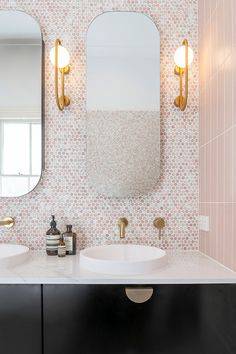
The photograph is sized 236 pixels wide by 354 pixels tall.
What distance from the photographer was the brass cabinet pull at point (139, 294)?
3.87 feet

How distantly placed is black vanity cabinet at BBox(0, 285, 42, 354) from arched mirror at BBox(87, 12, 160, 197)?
708 millimetres

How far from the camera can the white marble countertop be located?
118 centimetres

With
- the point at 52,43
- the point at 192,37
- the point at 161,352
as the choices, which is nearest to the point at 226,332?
the point at 161,352

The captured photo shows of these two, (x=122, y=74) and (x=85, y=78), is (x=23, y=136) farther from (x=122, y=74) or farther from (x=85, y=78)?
(x=122, y=74)

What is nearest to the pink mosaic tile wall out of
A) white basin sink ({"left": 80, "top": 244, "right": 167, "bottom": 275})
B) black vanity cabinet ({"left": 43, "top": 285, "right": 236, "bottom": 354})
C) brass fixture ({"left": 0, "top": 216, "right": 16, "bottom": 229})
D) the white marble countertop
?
brass fixture ({"left": 0, "top": 216, "right": 16, "bottom": 229})

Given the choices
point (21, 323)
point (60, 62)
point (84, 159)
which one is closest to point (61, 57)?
point (60, 62)

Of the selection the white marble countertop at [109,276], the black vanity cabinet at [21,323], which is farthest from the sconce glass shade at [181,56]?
Result: the black vanity cabinet at [21,323]

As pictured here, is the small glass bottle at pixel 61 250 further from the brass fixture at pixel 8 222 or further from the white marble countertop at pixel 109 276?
the brass fixture at pixel 8 222

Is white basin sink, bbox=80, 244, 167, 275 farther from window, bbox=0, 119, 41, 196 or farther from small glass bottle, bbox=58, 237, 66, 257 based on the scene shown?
window, bbox=0, 119, 41, 196

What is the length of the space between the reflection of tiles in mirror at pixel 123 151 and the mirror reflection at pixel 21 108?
31 cm

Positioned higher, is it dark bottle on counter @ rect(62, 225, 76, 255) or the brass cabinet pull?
dark bottle on counter @ rect(62, 225, 76, 255)

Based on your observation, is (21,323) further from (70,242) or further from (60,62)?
(60,62)

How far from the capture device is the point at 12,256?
1355mm

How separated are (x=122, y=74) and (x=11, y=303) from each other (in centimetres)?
125
